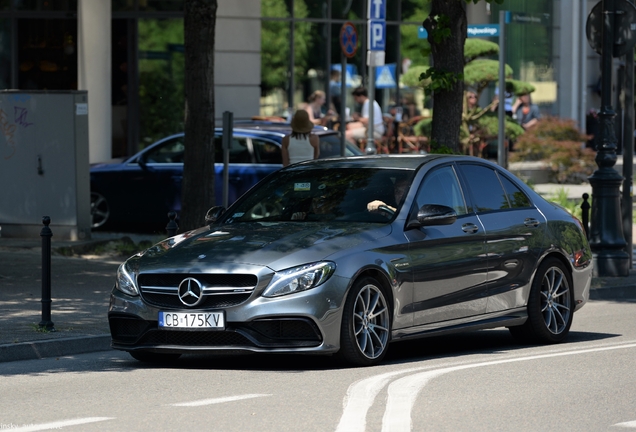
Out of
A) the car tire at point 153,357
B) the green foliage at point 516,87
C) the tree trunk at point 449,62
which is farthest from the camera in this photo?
the green foliage at point 516,87

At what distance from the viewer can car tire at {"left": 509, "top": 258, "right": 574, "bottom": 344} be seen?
10.8 meters

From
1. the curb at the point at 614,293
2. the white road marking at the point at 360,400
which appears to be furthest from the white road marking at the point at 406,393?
the curb at the point at 614,293

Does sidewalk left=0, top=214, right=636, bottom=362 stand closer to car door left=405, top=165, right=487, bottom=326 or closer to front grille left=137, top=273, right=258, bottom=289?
front grille left=137, top=273, right=258, bottom=289

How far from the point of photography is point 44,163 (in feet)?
58.6

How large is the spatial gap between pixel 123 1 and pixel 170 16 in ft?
3.41

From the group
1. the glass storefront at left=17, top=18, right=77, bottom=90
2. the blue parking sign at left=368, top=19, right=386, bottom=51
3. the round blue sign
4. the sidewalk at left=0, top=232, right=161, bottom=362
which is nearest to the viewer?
the sidewalk at left=0, top=232, right=161, bottom=362

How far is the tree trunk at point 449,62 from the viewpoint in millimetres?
15773

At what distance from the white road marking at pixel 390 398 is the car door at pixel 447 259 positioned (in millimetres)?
582

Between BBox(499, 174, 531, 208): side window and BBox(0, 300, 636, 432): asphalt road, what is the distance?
1.21 meters

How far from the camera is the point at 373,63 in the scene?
20.5 meters

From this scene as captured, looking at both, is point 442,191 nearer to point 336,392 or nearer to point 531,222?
point 531,222

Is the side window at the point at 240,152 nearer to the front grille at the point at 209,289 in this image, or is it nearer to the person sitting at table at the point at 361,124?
the person sitting at table at the point at 361,124

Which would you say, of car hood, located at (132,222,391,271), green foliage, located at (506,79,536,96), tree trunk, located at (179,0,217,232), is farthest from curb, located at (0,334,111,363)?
green foliage, located at (506,79,536,96)

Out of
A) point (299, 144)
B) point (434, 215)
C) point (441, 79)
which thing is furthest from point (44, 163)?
point (434, 215)
